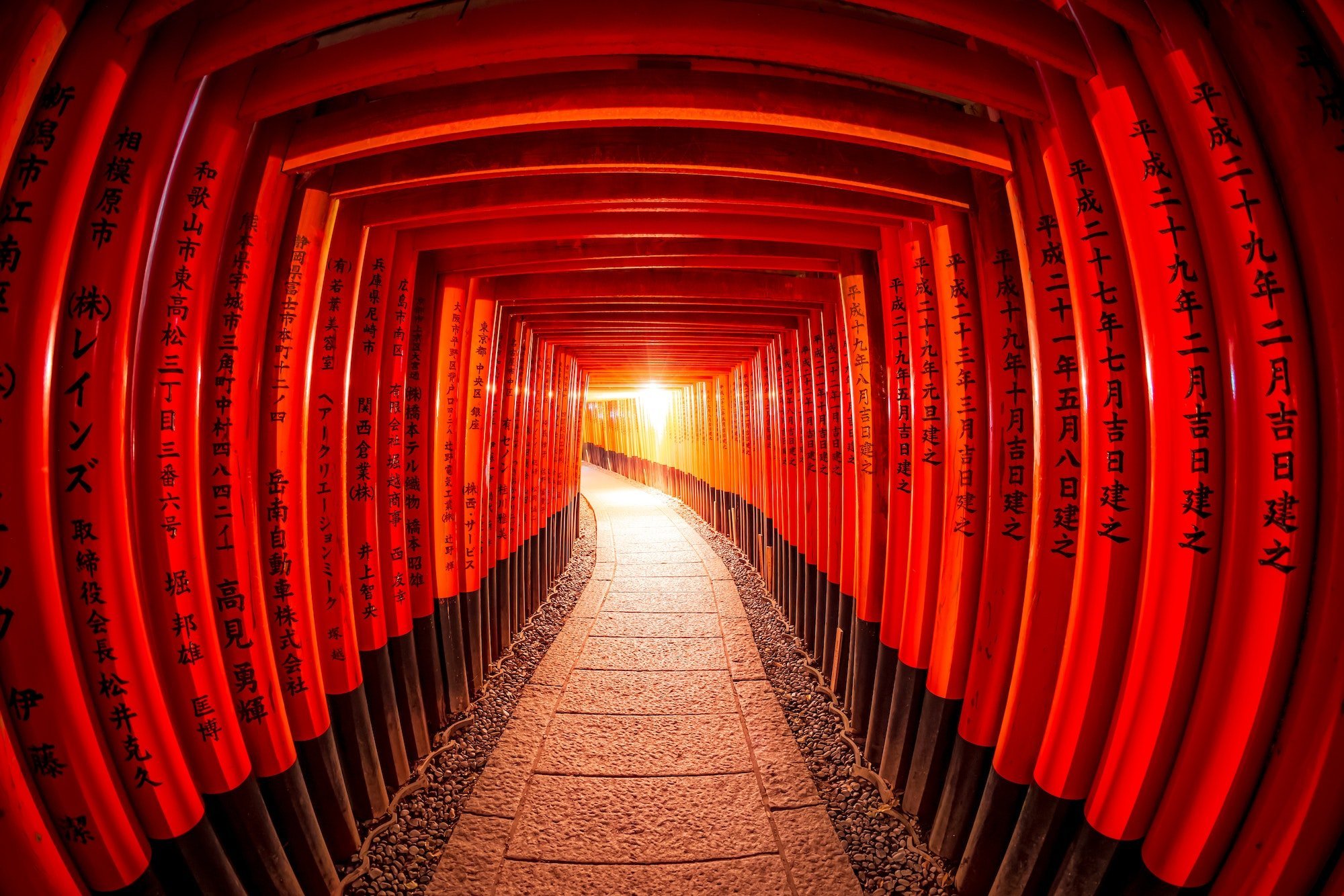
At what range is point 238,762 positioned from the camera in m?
2.30

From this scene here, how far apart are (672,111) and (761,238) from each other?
1.44m

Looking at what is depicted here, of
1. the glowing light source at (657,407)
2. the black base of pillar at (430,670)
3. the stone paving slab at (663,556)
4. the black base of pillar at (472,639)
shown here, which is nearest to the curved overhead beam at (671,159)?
the black base of pillar at (430,670)

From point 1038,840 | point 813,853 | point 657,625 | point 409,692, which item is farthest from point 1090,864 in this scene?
point 657,625

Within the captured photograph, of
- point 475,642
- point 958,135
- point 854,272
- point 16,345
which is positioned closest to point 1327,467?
point 958,135

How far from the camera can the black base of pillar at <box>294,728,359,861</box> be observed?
2848mm

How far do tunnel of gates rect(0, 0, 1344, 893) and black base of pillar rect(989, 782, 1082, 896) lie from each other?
18 mm

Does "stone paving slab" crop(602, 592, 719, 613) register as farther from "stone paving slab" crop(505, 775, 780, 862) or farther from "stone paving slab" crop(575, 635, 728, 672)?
"stone paving slab" crop(505, 775, 780, 862)

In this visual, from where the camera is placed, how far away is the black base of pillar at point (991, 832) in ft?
8.11

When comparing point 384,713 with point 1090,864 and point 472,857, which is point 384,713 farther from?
point 1090,864

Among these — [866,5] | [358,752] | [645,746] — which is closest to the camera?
[866,5]

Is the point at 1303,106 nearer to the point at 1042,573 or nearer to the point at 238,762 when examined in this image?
the point at 1042,573

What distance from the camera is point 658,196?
2.87 m

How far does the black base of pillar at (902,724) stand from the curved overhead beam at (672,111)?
9.77 ft

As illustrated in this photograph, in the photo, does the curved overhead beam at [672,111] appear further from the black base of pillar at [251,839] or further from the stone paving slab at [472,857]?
the stone paving slab at [472,857]
